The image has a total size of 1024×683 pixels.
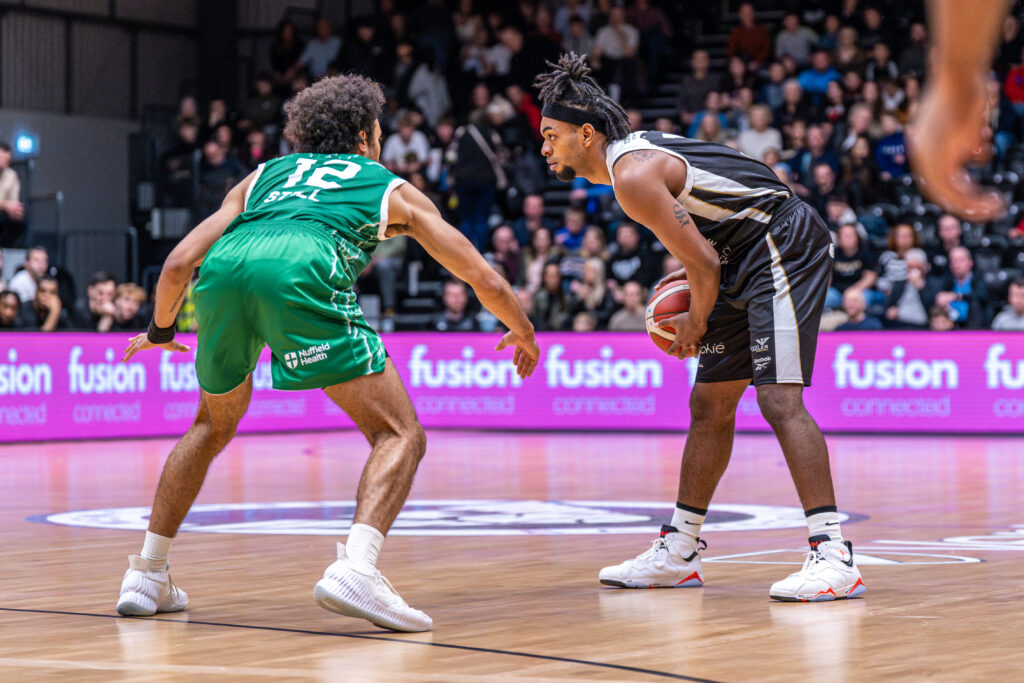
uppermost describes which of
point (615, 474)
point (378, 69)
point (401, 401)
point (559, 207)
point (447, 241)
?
point (378, 69)

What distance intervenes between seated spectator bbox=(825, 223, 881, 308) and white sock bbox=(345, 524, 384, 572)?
1167cm

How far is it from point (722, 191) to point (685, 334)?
55cm

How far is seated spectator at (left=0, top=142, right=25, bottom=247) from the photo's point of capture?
16609 millimetres

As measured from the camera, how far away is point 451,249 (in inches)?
188

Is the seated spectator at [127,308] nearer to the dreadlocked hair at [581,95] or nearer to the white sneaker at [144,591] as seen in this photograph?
the dreadlocked hair at [581,95]

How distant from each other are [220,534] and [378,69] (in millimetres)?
14925

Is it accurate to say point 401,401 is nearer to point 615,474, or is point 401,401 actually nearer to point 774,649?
point 774,649

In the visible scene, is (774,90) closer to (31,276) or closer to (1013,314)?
(1013,314)

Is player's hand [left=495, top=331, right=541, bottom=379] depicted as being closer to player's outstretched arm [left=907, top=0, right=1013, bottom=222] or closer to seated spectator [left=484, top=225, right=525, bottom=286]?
player's outstretched arm [left=907, top=0, right=1013, bottom=222]

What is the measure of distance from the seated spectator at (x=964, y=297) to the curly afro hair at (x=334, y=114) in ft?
36.9

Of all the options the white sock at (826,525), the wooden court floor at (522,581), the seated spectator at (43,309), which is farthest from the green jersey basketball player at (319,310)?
the seated spectator at (43,309)

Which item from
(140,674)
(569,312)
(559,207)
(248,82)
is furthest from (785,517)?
(248,82)

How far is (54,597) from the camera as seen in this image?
532cm

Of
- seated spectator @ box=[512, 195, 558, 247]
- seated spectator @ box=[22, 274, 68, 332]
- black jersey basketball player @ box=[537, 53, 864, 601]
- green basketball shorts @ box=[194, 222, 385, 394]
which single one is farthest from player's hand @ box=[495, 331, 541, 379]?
seated spectator @ box=[512, 195, 558, 247]
